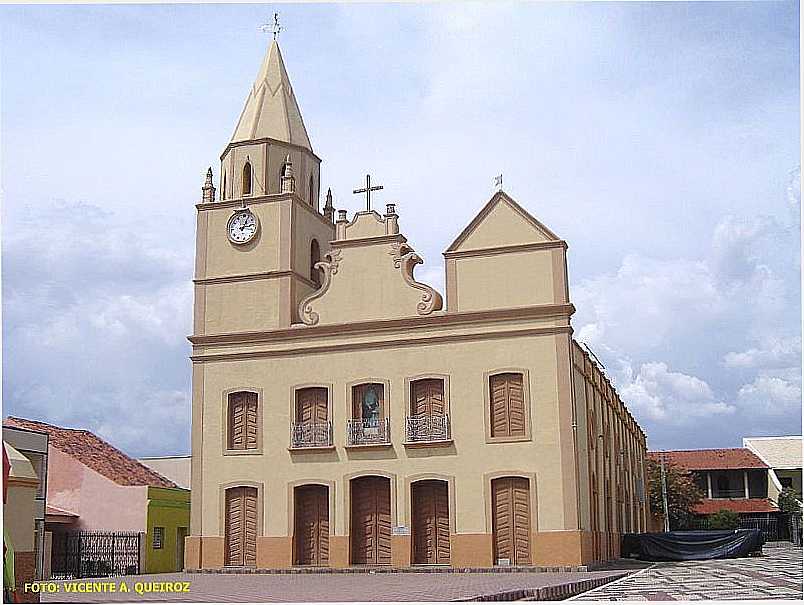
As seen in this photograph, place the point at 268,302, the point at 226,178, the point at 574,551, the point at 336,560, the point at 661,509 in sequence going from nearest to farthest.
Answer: the point at 574,551, the point at 336,560, the point at 268,302, the point at 226,178, the point at 661,509

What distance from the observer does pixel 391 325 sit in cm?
2491

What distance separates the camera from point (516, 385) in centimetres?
2384

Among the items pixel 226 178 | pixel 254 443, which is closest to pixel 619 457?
pixel 254 443

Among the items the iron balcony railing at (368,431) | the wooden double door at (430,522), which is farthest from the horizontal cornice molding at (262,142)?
the wooden double door at (430,522)

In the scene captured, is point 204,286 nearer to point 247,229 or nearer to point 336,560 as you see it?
point 247,229

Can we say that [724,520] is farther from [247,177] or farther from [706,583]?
[706,583]

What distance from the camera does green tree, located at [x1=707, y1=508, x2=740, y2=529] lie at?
155 feet

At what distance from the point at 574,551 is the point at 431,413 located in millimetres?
4569

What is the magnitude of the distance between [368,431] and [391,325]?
2588 mm

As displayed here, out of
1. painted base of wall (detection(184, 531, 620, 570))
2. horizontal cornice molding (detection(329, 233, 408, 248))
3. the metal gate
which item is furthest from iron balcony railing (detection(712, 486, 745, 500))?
the metal gate

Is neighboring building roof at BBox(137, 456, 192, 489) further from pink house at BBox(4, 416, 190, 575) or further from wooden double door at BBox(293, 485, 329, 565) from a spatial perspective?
wooden double door at BBox(293, 485, 329, 565)

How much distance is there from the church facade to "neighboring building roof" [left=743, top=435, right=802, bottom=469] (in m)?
30.1

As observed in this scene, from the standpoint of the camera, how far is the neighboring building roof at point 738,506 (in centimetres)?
5084

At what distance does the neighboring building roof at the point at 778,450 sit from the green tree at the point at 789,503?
16.2ft
